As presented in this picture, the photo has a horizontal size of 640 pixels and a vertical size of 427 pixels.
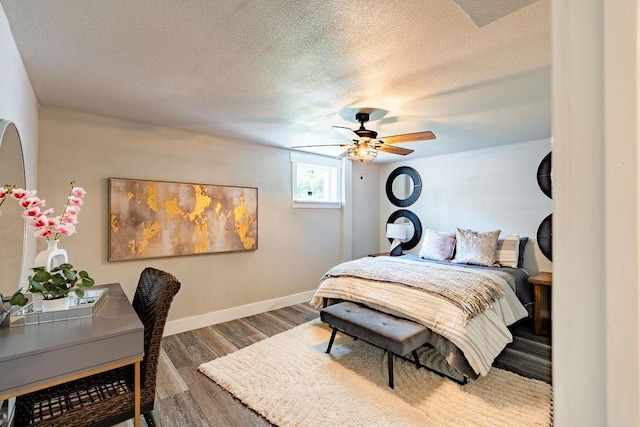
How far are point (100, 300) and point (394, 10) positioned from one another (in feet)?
7.01

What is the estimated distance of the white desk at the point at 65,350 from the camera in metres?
1.13

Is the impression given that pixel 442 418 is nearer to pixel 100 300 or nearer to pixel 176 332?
pixel 100 300

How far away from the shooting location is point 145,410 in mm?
1549

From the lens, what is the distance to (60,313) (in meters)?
1.44

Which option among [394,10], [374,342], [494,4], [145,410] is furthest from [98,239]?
[494,4]

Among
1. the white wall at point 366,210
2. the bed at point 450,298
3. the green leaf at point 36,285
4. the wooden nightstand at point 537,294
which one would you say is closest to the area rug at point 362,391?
the bed at point 450,298

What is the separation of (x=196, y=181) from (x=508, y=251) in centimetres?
378

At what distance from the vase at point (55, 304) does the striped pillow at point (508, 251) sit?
405 centimetres

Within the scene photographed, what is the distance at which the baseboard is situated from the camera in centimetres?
330

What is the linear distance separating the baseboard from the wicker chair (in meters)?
1.65

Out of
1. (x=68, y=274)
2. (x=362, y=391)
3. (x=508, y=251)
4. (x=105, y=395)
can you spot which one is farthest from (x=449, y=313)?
(x=68, y=274)

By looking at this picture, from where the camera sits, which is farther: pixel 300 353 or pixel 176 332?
pixel 176 332

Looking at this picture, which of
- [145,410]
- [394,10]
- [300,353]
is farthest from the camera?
[300,353]

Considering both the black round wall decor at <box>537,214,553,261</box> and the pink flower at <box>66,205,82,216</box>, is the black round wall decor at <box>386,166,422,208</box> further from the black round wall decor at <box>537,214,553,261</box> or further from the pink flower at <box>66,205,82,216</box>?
the pink flower at <box>66,205,82,216</box>
